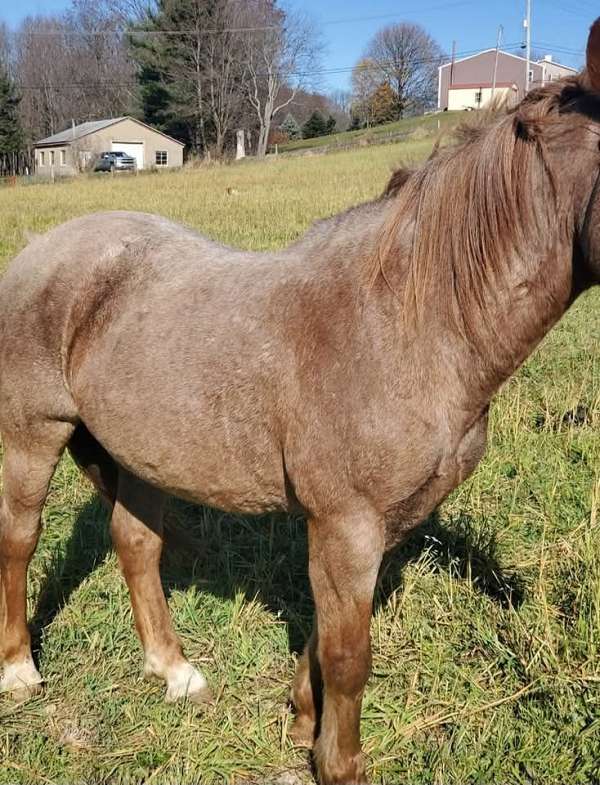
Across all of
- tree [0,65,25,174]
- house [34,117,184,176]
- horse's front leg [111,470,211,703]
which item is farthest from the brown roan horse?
tree [0,65,25,174]

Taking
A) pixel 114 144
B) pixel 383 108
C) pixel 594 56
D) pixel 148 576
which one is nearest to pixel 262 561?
pixel 148 576

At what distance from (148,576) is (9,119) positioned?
59640mm

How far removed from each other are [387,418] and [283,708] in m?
1.50

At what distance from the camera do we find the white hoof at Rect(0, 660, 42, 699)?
9.36 feet

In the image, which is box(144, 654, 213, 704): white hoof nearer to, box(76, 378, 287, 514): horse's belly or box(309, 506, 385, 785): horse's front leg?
box(309, 506, 385, 785): horse's front leg

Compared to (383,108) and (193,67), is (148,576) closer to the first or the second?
(193,67)

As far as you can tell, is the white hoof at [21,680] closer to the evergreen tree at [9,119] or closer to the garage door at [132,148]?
the garage door at [132,148]

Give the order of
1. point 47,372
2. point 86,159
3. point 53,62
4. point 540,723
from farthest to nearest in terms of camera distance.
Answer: point 53,62 → point 86,159 → point 47,372 → point 540,723

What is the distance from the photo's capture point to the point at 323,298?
207cm

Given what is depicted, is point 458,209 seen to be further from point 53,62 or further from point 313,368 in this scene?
point 53,62

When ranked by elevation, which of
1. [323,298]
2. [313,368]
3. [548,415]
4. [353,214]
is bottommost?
[548,415]

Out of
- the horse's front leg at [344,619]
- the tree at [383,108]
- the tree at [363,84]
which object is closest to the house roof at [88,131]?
the tree at [383,108]

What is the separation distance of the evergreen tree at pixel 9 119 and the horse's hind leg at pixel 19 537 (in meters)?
57.1

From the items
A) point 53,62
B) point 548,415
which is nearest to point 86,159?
point 53,62
